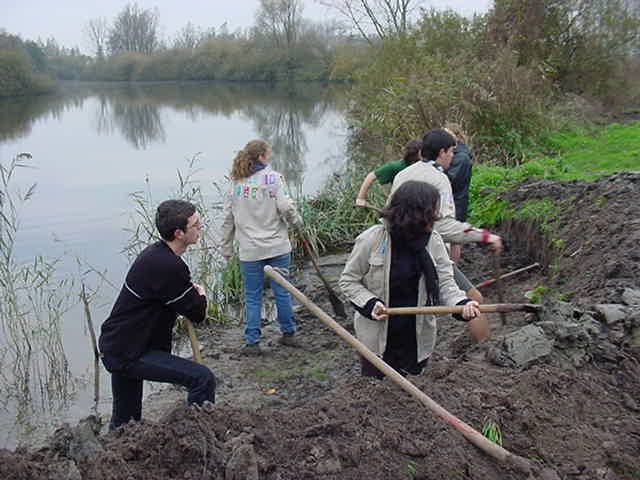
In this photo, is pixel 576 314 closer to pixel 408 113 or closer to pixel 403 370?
pixel 403 370

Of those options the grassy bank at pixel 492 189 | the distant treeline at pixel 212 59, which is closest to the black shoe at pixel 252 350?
the grassy bank at pixel 492 189

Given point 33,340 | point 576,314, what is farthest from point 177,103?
point 576,314

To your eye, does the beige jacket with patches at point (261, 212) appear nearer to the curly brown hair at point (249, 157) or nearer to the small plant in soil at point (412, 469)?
the curly brown hair at point (249, 157)

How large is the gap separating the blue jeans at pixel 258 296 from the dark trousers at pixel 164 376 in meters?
2.25

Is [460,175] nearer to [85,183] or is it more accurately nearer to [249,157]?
[249,157]

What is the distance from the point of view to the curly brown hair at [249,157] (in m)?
5.79

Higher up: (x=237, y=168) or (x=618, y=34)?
(x=618, y=34)

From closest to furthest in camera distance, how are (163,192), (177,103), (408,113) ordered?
(408,113) < (163,192) < (177,103)

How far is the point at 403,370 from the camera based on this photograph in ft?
13.1

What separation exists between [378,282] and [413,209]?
51cm

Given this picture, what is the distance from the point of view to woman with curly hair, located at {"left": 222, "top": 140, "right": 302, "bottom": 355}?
19.2 feet

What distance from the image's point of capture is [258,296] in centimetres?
628

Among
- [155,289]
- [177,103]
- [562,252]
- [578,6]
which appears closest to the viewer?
[155,289]

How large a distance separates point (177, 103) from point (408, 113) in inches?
1113
